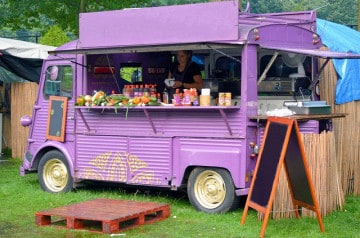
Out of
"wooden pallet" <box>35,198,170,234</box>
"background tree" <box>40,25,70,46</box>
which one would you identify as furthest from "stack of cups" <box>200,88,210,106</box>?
"background tree" <box>40,25,70,46</box>

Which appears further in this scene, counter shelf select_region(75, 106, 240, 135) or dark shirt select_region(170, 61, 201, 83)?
dark shirt select_region(170, 61, 201, 83)

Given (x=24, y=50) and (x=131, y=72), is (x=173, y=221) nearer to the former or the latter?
(x=131, y=72)

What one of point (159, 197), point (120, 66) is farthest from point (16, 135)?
point (159, 197)

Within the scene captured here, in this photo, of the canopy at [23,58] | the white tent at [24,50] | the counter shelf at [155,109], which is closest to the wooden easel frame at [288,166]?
the counter shelf at [155,109]

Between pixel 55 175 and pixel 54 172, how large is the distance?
6 cm

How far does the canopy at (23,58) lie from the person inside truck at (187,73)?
601 cm

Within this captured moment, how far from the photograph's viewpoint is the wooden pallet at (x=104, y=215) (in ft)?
27.2

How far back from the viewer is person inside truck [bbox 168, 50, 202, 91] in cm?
1060

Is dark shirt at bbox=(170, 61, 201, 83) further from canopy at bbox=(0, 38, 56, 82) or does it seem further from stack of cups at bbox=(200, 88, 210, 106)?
canopy at bbox=(0, 38, 56, 82)

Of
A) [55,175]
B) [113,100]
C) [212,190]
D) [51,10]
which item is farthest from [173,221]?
[51,10]

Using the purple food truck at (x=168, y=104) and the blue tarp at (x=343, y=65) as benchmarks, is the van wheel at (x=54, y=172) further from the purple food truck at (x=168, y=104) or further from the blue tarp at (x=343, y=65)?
the blue tarp at (x=343, y=65)

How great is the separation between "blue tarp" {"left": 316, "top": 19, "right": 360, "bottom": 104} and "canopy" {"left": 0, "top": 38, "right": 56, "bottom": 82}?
680 cm

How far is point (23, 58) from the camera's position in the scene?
52.0 ft

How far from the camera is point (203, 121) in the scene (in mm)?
9445
